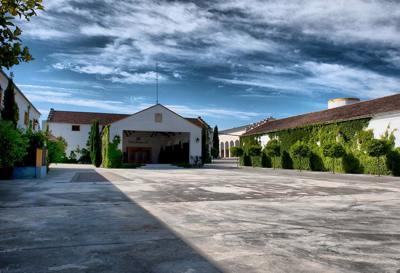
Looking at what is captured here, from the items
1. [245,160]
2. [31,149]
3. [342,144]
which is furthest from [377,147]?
[31,149]

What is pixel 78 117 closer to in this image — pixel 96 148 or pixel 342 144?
pixel 96 148

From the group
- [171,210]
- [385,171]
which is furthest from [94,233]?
[385,171]

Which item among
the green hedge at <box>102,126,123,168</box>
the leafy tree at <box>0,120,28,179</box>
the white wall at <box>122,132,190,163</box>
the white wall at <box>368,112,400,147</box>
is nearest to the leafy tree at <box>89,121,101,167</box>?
the green hedge at <box>102,126,123,168</box>

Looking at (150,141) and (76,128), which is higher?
(76,128)

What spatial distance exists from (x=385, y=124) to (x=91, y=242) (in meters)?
20.6

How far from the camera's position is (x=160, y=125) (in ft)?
110

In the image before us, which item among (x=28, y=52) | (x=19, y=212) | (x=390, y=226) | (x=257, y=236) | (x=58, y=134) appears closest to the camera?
(x=28, y=52)

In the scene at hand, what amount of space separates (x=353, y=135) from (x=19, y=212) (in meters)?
21.1

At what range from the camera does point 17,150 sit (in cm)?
1402

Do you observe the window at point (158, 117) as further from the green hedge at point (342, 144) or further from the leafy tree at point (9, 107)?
the leafy tree at point (9, 107)

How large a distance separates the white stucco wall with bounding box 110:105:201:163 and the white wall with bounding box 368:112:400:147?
17670mm

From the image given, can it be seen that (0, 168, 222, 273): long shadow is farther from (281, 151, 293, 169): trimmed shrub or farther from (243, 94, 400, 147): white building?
(281, 151, 293, 169): trimmed shrub

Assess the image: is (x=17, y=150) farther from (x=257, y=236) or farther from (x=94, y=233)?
(x=257, y=236)

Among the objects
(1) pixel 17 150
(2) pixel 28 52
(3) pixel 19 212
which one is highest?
(2) pixel 28 52
